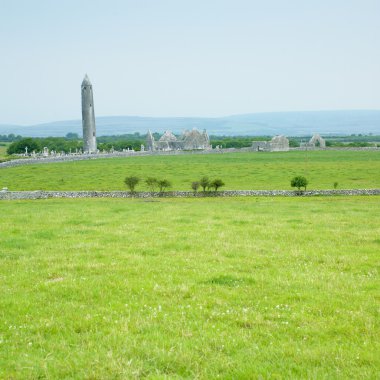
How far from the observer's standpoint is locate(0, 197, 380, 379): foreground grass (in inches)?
268

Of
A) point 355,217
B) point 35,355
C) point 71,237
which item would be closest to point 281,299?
point 35,355

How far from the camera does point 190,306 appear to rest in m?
9.12

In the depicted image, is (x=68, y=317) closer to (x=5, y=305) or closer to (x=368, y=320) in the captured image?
(x=5, y=305)

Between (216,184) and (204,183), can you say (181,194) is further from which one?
(216,184)

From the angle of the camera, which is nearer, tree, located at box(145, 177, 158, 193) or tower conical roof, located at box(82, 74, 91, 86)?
tree, located at box(145, 177, 158, 193)

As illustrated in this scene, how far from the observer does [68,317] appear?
8758mm

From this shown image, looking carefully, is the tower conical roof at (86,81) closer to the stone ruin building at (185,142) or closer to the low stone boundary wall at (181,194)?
the stone ruin building at (185,142)

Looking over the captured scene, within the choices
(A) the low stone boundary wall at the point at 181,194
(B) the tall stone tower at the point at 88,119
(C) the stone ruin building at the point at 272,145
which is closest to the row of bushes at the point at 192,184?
(A) the low stone boundary wall at the point at 181,194

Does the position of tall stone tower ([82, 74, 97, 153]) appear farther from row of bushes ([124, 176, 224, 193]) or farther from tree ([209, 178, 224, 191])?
tree ([209, 178, 224, 191])

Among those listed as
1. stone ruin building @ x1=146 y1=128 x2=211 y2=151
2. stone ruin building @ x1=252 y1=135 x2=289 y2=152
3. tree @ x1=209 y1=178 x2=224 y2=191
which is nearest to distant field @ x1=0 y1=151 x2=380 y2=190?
tree @ x1=209 y1=178 x2=224 y2=191

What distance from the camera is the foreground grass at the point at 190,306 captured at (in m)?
6.82

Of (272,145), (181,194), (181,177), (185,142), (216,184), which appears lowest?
(181,194)

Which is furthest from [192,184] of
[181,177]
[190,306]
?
[190,306]

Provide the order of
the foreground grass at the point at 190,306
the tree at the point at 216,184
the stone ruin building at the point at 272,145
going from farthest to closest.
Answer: the stone ruin building at the point at 272,145 < the tree at the point at 216,184 < the foreground grass at the point at 190,306
